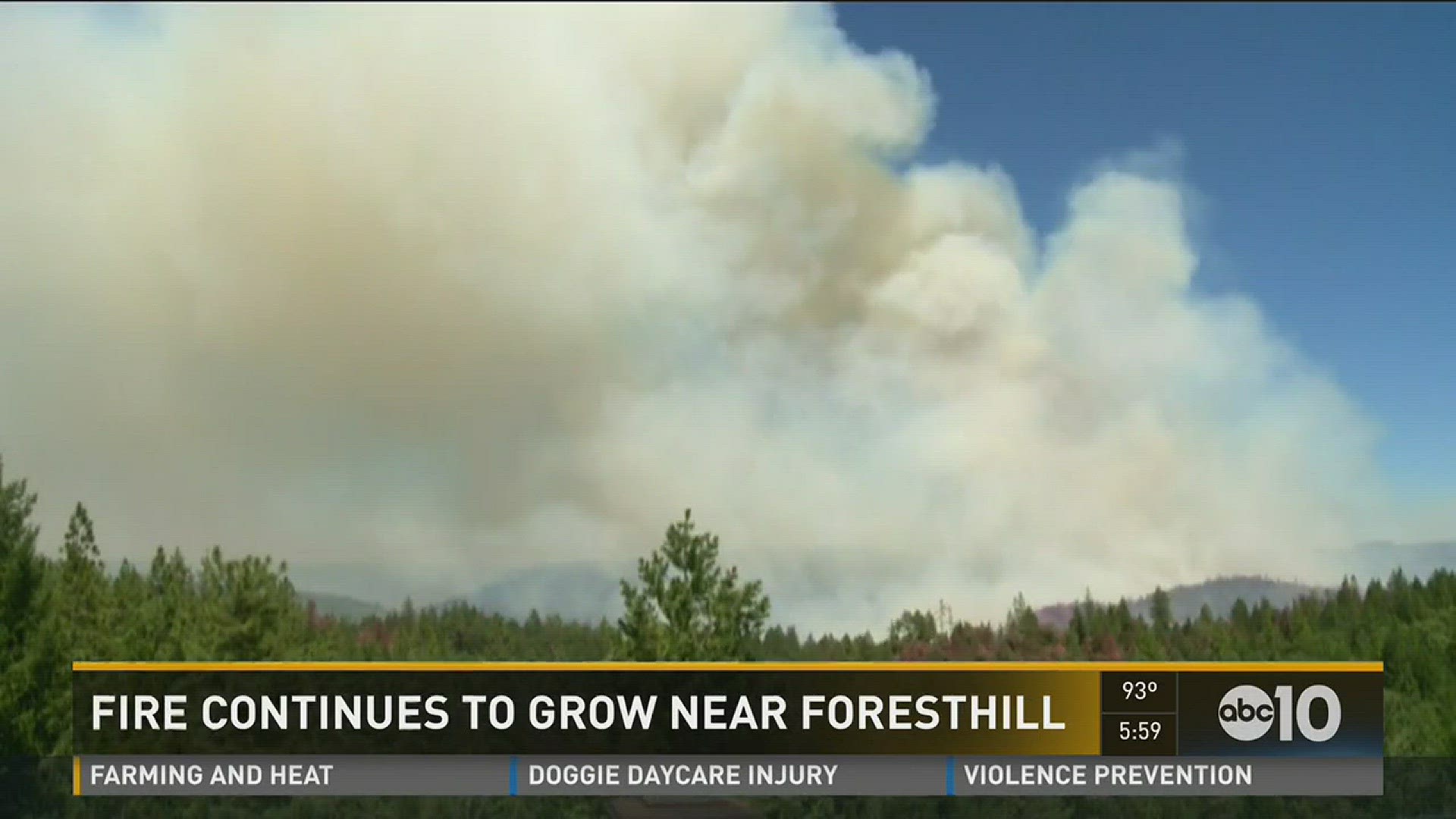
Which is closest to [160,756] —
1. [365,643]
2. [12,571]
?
[12,571]

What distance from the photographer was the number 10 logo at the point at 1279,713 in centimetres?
2442

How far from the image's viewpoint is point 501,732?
2391 centimetres

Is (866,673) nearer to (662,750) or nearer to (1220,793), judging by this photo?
(662,750)

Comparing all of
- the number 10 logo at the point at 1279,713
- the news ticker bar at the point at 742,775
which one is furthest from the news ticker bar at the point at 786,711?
the news ticker bar at the point at 742,775

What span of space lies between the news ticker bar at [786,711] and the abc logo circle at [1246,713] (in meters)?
0.03

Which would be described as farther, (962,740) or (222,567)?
(222,567)

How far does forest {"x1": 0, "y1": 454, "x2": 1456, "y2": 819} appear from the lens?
110ft

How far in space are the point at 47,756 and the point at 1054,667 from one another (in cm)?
2807

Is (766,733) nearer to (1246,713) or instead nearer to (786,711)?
(786,711)

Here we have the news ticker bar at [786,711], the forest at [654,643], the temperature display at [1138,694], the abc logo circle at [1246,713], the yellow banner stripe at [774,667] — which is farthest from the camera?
the forest at [654,643]

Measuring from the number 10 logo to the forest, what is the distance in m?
12.7

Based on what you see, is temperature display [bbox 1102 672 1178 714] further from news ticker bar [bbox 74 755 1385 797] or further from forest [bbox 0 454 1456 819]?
forest [bbox 0 454 1456 819]

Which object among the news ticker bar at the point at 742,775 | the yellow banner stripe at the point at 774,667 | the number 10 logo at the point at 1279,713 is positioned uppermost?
the yellow banner stripe at the point at 774,667

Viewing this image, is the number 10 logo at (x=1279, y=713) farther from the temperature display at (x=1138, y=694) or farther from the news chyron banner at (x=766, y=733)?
the temperature display at (x=1138, y=694)
